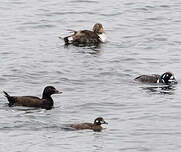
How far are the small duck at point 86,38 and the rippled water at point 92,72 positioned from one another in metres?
0.40

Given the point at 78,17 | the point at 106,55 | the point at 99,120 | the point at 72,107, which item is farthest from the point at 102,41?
the point at 99,120

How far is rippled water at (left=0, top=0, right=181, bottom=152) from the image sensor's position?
2277 centimetres

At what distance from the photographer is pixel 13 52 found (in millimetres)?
32875

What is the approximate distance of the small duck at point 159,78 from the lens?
28453 millimetres

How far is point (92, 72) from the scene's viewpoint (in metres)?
29.7

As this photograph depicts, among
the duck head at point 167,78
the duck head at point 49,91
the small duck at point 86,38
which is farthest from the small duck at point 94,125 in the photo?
the small duck at point 86,38

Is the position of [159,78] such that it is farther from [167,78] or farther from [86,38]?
[86,38]

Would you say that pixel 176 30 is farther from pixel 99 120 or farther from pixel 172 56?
pixel 99 120

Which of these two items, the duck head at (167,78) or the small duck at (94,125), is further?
the duck head at (167,78)

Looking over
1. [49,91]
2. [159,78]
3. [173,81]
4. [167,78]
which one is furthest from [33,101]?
[173,81]

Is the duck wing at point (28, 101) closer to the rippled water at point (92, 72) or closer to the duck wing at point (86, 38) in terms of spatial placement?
the rippled water at point (92, 72)

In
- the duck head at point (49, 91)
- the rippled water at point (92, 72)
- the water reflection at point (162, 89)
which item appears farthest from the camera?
the water reflection at point (162, 89)

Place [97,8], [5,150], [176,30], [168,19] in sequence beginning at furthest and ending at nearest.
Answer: [97,8], [168,19], [176,30], [5,150]

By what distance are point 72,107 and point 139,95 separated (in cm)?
253
